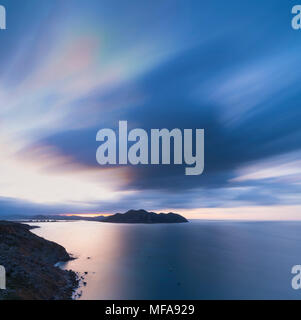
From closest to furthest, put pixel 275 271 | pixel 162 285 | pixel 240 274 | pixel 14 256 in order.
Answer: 1. pixel 14 256
2. pixel 162 285
3. pixel 240 274
4. pixel 275 271

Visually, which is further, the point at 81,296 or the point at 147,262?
the point at 147,262

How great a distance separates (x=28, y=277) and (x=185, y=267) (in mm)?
52054

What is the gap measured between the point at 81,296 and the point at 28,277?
33.2 ft

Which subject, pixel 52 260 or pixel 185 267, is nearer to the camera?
pixel 52 260

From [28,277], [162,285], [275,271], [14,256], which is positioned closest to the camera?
[28,277]
